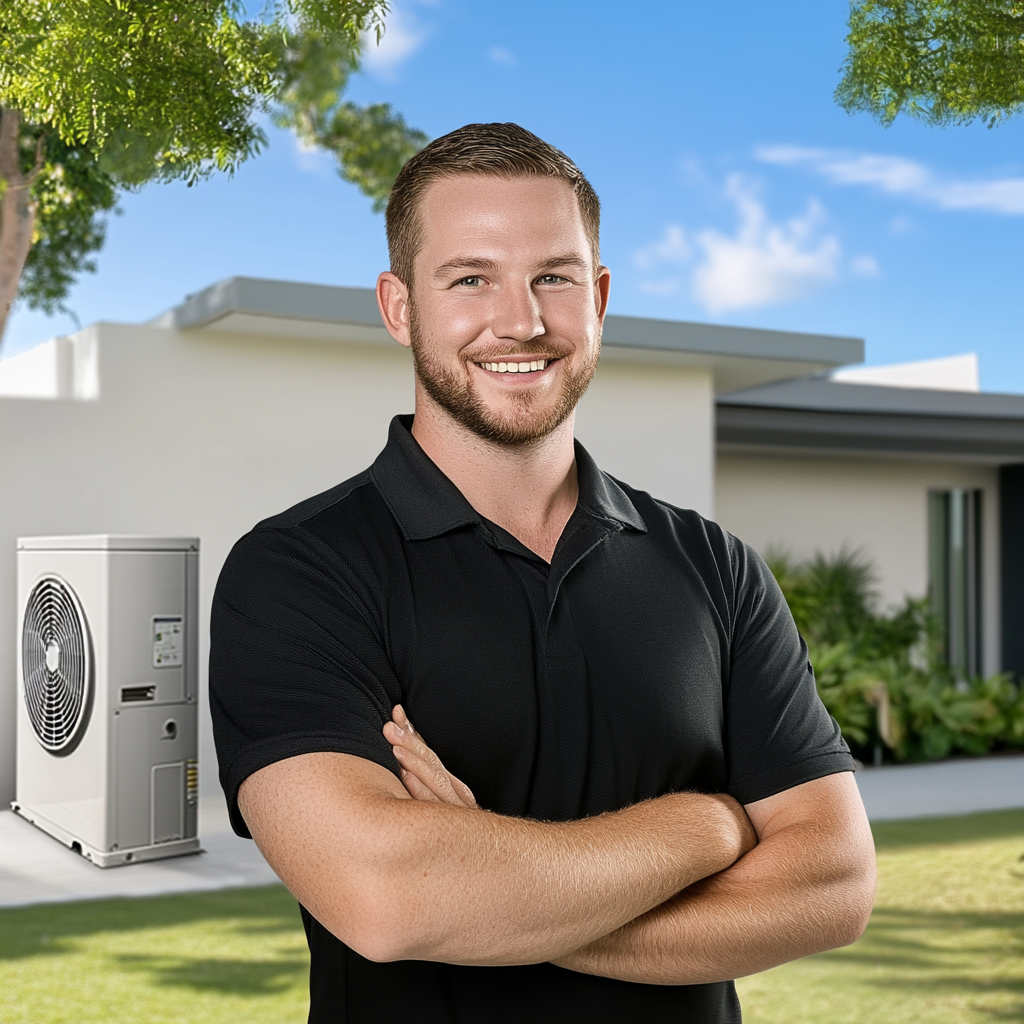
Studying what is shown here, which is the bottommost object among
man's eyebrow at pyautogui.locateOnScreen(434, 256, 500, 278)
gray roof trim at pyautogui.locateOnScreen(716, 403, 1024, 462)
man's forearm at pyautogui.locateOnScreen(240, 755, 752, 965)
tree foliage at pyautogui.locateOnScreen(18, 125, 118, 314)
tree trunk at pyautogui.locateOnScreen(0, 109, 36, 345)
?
man's forearm at pyautogui.locateOnScreen(240, 755, 752, 965)

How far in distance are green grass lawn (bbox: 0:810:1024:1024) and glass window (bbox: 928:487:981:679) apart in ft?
26.2

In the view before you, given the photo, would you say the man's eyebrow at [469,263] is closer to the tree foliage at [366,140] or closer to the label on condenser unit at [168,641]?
the label on condenser unit at [168,641]

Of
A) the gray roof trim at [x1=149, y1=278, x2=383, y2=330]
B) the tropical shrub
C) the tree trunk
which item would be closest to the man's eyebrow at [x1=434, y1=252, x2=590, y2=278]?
the tree trunk

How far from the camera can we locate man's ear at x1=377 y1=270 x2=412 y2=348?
174 centimetres

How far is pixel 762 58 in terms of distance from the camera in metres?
41.7

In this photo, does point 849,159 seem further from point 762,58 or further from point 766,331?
point 766,331

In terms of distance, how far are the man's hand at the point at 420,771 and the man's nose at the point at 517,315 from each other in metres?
0.52

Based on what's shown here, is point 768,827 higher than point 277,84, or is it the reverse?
point 277,84

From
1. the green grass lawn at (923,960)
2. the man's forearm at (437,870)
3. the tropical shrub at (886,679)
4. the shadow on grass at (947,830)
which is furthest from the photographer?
the tropical shrub at (886,679)

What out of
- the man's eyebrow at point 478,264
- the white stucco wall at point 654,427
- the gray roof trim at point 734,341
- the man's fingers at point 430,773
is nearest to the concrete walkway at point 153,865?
the white stucco wall at point 654,427

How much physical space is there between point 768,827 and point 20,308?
13285mm

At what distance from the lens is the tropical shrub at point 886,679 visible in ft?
30.2

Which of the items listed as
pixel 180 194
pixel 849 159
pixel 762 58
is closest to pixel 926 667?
pixel 180 194

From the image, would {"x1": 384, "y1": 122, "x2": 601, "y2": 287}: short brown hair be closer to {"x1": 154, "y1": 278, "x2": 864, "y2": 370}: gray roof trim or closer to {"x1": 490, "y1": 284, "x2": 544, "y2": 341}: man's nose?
{"x1": 490, "y1": 284, "x2": 544, "y2": 341}: man's nose
